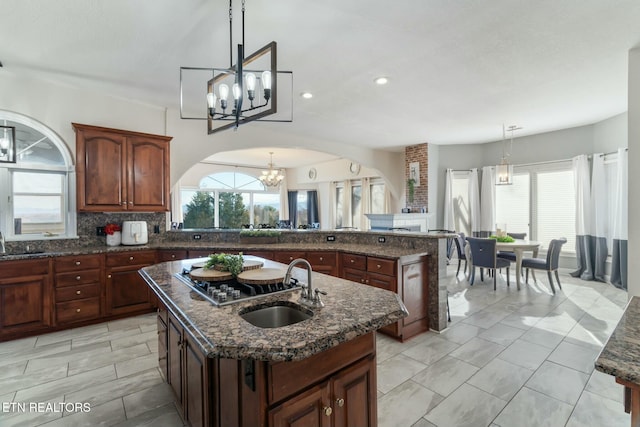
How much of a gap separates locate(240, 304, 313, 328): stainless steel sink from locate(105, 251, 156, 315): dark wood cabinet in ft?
9.95

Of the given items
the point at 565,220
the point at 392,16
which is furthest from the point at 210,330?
the point at 565,220

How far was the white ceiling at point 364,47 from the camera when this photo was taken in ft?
7.54

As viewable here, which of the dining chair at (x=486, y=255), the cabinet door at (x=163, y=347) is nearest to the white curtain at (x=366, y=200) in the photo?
the dining chair at (x=486, y=255)

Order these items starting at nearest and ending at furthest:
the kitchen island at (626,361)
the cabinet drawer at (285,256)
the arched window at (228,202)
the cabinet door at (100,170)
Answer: the kitchen island at (626,361)
the cabinet door at (100,170)
the cabinet drawer at (285,256)
the arched window at (228,202)

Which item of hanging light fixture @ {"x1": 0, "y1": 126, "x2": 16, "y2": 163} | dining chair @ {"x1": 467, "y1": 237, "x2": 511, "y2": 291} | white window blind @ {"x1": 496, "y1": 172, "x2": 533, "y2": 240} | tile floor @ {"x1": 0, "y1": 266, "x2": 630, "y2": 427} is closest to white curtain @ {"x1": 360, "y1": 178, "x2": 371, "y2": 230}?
white window blind @ {"x1": 496, "y1": 172, "x2": 533, "y2": 240}

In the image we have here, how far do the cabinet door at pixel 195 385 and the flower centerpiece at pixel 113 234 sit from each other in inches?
118

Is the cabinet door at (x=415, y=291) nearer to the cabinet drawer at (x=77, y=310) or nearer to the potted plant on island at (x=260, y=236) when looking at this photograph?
the potted plant on island at (x=260, y=236)

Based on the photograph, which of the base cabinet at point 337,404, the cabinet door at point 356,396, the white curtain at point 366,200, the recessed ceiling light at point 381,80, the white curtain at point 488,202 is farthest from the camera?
the white curtain at point 366,200

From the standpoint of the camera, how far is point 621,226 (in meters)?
4.93

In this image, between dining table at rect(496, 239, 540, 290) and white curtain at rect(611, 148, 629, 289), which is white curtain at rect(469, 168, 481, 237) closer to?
dining table at rect(496, 239, 540, 290)

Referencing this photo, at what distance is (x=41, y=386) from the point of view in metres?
2.37

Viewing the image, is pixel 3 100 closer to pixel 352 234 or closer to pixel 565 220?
pixel 352 234

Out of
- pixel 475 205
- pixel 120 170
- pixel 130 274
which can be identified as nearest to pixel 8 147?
pixel 120 170

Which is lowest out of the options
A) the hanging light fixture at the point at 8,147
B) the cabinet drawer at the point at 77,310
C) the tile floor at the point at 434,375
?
the tile floor at the point at 434,375
